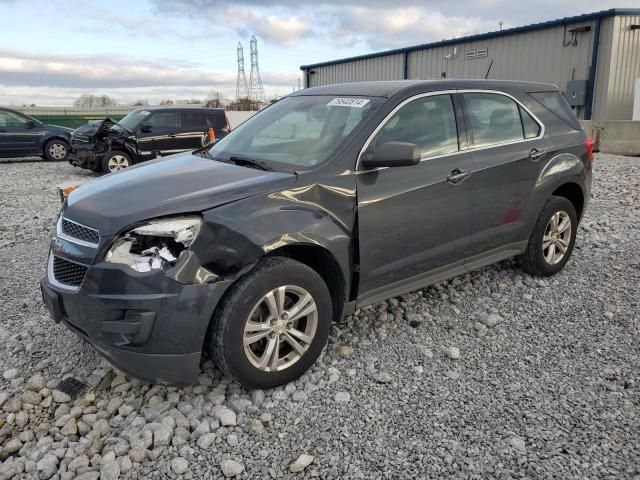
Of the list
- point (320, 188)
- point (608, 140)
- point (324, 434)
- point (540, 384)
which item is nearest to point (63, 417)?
point (324, 434)

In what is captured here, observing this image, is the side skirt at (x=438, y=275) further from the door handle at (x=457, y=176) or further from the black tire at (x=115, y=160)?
the black tire at (x=115, y=160)

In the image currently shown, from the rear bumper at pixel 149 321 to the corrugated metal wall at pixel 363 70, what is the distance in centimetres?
2372

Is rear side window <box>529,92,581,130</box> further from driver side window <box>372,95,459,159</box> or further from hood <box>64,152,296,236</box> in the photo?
hood <box>64,152,296,236</box>

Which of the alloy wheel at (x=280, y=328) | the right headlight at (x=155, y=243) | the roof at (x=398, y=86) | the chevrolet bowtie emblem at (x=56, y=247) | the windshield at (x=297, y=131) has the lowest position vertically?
the alloy wheel at (x=280, y=328)

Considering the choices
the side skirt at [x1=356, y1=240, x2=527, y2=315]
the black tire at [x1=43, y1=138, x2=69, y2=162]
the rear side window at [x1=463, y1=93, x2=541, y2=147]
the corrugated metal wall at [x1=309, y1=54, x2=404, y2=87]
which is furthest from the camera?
the corrugated metal wall at [x1=309, y1=54, x2=404, y2=87]

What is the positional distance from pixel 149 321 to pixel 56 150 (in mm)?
15764

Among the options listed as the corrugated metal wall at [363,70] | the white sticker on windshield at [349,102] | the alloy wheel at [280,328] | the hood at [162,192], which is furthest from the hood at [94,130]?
the corrugated metal wall at [363,70]

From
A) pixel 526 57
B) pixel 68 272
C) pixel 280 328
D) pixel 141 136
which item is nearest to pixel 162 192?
pixel 68 272

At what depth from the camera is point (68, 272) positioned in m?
3.02

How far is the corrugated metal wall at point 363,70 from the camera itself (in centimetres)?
2541

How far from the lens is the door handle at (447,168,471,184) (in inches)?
151

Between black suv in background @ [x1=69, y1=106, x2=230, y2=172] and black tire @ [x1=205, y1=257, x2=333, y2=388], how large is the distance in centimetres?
966

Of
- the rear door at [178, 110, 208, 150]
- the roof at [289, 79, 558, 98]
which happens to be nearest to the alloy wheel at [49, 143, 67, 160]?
the rear door at [178, 110, 208, 150]

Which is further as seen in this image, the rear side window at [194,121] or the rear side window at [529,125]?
the rear side window at [194,121]
